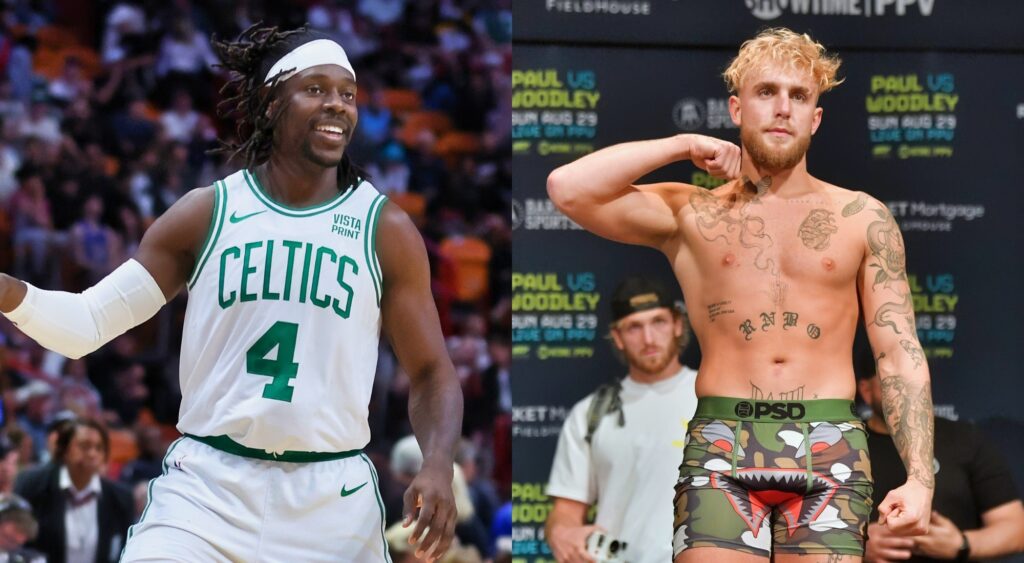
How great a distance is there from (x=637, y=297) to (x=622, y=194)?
149 centimetres

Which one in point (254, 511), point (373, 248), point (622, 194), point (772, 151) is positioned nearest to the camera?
point (254, 511)

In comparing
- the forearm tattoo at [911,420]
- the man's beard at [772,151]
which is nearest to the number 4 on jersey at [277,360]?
the man's beard at [772,151]

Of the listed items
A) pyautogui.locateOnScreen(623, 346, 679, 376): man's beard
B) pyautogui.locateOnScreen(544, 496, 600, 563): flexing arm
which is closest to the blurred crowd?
pyautogui.locateOnScreen(544, 496, 600, 563): flexing arm

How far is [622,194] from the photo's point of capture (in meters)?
4.49

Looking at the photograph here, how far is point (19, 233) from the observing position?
33.7 ft

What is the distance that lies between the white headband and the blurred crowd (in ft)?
12.9

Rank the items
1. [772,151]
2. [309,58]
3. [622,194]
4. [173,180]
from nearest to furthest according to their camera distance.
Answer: [309,58] < [772,151] < [622,194] < [173,180]

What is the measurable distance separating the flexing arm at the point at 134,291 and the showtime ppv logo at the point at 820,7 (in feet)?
9.92

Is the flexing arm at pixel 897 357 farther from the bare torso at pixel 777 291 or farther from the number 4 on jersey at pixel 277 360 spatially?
the number 4 on jersey at pixel 277 360

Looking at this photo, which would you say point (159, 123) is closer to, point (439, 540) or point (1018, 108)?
point (1018, 108)

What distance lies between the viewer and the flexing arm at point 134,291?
3689mm

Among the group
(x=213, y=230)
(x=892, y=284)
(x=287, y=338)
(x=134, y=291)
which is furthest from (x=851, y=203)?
(x=134, y=291)

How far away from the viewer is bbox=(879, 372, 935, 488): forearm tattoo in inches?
160

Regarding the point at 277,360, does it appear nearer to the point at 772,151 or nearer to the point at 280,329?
the point at 280,329
